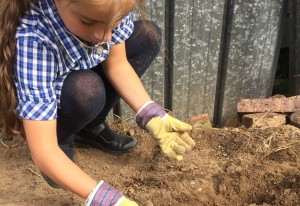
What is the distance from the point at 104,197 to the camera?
1.41 metres

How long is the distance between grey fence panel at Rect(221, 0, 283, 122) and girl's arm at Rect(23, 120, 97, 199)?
4.17ft

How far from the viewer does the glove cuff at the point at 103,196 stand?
1.40 meters

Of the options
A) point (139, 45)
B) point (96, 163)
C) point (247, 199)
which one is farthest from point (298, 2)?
point (96, 163)

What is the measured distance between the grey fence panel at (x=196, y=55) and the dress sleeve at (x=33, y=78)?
0.94 m

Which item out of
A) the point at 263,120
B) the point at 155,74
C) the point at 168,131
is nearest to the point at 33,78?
the point at 168,131

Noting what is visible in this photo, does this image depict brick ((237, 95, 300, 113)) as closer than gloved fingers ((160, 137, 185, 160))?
No

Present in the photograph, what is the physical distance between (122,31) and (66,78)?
0.28m

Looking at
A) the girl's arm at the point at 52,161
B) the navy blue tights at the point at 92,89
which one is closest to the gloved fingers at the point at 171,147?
the navy blue tights at the point at 92,89

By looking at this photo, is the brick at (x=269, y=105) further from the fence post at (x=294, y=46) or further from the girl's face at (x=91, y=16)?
the girl's face at (x=91, y=16)

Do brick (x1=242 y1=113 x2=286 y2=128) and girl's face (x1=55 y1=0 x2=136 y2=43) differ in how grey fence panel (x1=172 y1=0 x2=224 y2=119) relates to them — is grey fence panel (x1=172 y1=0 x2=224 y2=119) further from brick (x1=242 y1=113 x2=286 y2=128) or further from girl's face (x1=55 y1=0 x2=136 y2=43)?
girl's face (x1=55 y1=0 x2=136 y2=43)

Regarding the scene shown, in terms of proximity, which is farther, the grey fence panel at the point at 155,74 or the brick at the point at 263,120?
the brick at the point at 263,120

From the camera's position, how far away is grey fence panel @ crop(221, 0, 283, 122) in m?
Answer: 2.34

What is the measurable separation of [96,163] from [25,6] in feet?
2.88

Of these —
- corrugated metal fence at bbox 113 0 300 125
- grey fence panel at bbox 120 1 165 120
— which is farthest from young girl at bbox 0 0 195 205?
corrugated metal fence at bbox 113 0 300 125
